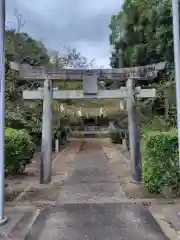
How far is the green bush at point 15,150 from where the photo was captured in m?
8.40

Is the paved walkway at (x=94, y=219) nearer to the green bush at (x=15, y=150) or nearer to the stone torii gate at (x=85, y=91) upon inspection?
the stone torii gate at (x=85, y=91)

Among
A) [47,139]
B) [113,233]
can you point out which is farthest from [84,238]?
[47,139]

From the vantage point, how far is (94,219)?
4.79m

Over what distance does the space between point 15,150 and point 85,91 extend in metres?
2.56

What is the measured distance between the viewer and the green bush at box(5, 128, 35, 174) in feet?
27.6

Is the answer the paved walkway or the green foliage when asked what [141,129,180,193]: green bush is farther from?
the green foliage

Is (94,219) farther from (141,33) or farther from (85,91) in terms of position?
(141,33)

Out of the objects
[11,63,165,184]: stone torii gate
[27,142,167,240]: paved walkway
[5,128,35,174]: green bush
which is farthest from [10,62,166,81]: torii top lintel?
[27,142,167,240]: paved walkway

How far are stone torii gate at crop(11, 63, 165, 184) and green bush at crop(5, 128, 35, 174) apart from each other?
85 centimetres

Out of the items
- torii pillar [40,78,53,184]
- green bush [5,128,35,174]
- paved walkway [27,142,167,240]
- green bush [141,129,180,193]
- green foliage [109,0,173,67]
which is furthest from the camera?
green foliage [109,0,173,67]

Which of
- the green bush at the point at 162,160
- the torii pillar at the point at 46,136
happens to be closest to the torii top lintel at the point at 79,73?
the torii pillar at the point at 46,136

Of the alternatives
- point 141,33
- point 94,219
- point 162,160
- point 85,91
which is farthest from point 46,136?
point 141,33

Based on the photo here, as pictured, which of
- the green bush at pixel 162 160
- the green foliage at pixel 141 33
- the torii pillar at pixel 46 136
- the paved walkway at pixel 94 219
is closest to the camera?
the paved walkway at pixel 94 219

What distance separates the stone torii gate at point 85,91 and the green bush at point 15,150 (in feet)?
2.78
